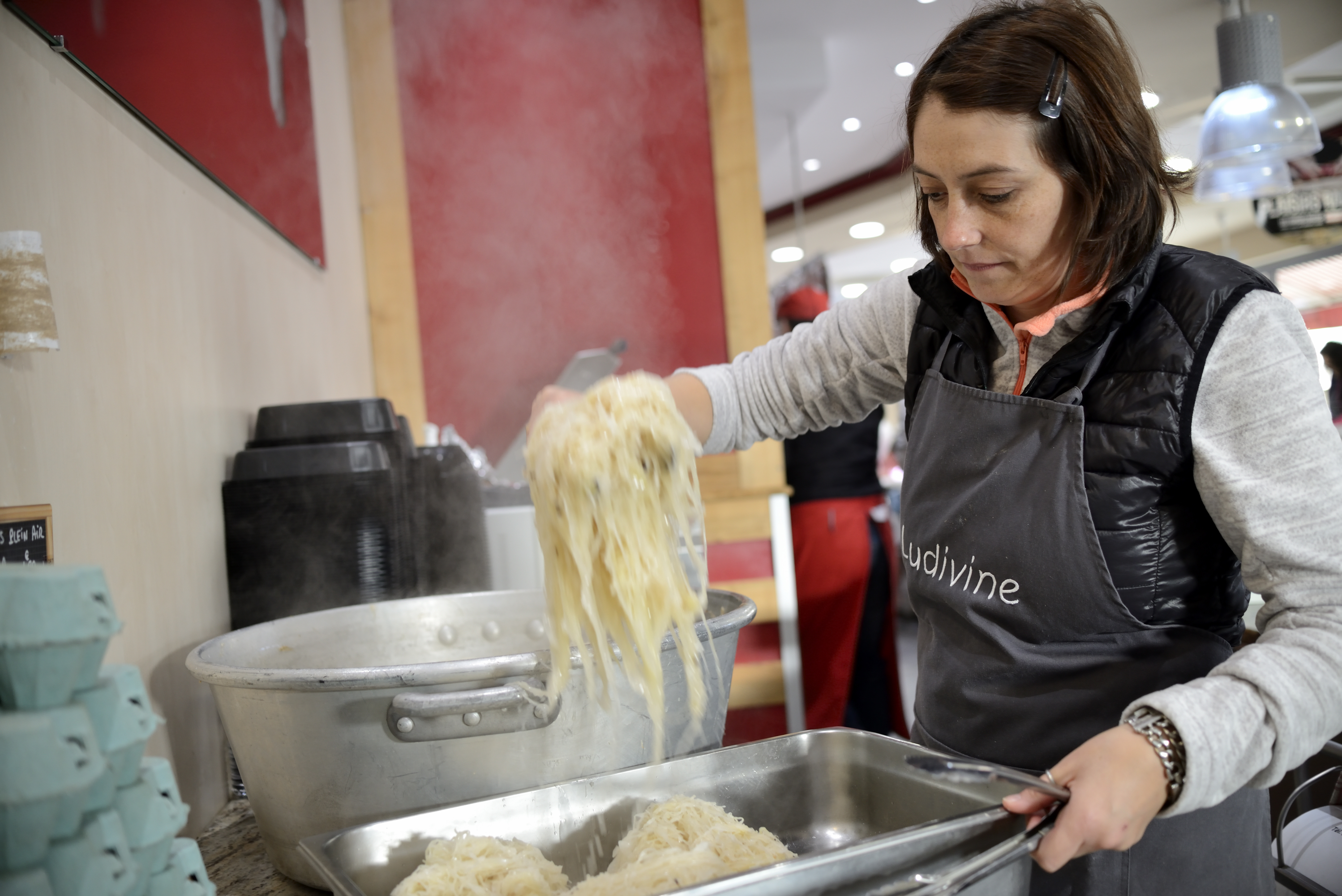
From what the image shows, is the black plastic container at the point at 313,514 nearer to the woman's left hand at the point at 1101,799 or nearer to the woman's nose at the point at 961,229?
the woman's nose at the point at 961,229

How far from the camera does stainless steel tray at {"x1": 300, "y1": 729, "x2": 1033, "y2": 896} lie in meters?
0.74

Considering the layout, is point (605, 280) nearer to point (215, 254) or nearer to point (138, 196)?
point (215, 254)

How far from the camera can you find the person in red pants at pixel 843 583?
385 cm

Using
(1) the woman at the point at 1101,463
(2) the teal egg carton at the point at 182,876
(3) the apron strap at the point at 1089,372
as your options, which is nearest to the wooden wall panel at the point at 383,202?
(1) the woman at the point at 1101,463

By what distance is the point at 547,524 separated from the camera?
43.0 inches

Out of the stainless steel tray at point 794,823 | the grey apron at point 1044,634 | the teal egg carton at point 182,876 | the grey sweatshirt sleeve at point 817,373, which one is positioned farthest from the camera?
the grey sweatshirt sleeve at point 817,373

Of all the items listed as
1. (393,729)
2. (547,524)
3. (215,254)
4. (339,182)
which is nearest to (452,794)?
(393,729)

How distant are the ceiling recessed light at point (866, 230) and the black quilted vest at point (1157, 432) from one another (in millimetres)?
8443

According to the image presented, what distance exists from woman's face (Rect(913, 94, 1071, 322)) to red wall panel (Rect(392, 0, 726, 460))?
2.07 meters

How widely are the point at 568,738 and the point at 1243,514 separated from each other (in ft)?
2.59

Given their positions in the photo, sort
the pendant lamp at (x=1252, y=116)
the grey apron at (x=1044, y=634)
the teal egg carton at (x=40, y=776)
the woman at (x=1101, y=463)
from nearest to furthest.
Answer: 1. the teal egg carton at (x=40, y=776)
2. the woman at (x=1101, y=463)
3. the grey apron at (x=1044, y=634)
4. the pendant lamp at (x=1252, y=116)

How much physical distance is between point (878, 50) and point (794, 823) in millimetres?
5180

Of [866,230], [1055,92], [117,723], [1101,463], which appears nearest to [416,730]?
[117,723]

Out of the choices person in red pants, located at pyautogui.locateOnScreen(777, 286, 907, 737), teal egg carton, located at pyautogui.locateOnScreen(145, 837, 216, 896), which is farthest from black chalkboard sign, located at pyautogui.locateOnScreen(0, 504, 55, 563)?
person in red pants, located at pyautogui.locateOnScreen(777, 286, 907, 737)
